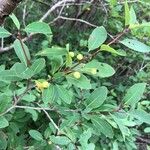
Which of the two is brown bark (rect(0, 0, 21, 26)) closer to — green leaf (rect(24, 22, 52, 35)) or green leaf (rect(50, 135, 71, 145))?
green leaf (rect(24, 22, 52, 35))

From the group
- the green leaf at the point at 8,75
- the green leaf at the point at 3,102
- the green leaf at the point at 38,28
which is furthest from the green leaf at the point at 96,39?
the green leaf at the point at 3,102

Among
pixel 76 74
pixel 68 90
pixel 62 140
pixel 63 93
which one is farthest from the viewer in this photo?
pixel 68 90

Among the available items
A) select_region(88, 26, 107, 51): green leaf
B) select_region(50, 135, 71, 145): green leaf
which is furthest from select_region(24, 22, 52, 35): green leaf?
select_region(50, 135, 71, 145): green leaf

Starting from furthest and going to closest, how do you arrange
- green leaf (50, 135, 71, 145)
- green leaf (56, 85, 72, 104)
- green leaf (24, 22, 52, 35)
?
green leaf (50, 135, 71, 145) → green leaf (56, 85, 72, 104) → green leaf (24, 22, 52, 35)

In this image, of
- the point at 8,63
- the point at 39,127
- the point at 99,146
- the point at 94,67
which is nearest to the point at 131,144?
the point at 99,146

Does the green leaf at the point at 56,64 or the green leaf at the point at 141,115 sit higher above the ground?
the green leaf at the point at 56,64

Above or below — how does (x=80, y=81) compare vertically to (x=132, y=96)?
above

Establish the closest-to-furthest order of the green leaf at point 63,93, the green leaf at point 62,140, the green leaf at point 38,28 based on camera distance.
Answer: the green leaf at point 38,28 < the green leaf at point 63,93 < the green leaf at point 62,140

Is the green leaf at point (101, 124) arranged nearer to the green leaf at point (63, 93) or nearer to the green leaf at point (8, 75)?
the green leaf at point (63, 93)

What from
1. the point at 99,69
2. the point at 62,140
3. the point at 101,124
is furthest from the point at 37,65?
the point at 62,140

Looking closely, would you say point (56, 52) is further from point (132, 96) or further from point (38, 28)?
point (132, 96)

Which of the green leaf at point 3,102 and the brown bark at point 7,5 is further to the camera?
the green leaf at point 3,102

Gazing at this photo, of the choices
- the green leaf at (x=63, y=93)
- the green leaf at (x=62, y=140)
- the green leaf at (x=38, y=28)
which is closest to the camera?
the green leaf at (x=38, y=28)

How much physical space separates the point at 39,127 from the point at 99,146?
0.47 m
